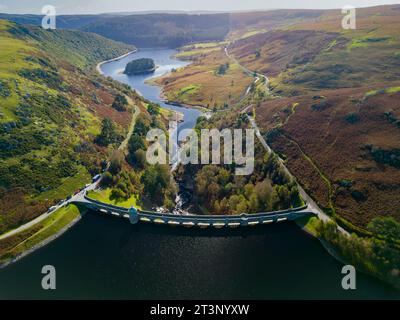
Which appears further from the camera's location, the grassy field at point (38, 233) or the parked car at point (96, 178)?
the parked car at point (96, 178)

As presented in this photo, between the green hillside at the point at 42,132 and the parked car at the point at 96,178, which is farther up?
the green hillside at the point at 42,132

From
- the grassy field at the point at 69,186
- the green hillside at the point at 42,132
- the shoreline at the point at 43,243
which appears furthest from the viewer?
the grassy field at the point at 69,186

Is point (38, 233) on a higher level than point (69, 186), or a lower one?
lower

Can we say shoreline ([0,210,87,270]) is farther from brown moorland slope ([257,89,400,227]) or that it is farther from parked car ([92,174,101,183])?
brown moorland slope ([257,89,400,227])

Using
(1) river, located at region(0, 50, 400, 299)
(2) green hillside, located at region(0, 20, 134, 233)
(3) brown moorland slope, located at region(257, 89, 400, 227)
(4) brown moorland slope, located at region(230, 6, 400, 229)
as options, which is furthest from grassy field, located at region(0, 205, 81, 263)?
(4) brown moorland slope, located at region(230, 6, 400, 229)

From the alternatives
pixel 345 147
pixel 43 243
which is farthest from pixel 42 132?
pixel 345 147

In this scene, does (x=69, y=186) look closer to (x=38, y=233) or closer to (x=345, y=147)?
(x=38, y=233)

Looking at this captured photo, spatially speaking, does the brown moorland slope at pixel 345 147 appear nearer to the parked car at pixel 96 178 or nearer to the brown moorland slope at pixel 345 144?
the brown moorland slope at pixel 345 144

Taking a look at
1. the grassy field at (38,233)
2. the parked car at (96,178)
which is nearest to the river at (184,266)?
the grassy field at (38,233)
